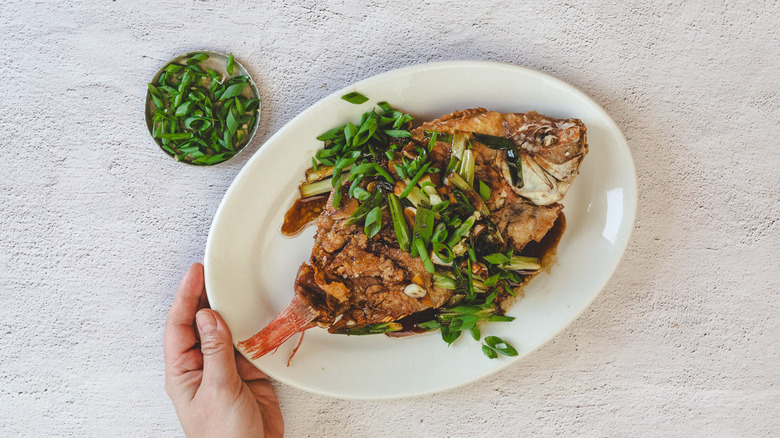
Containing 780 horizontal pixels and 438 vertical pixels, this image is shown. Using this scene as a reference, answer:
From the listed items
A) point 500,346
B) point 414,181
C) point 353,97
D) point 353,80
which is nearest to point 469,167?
point 414,181

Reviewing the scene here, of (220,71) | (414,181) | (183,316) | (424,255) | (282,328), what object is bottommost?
(183,316)

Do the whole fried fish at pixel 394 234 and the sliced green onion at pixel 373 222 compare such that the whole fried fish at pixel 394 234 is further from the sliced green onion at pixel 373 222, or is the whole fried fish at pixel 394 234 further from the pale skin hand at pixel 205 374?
the pale skin hand at pixel 205 374

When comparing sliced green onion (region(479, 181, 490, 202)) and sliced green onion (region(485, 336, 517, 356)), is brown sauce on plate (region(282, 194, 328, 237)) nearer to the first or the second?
sliced green onion (region(479, 181, 490, 202))

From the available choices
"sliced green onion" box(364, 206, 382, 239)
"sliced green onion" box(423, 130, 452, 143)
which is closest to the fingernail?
"sliced green onion" box(364, 206, 382, 239)

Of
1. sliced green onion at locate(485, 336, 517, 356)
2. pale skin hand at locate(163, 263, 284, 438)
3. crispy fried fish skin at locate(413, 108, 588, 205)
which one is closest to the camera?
crispy fried fish skin at locate(413, 108, 588, 205)

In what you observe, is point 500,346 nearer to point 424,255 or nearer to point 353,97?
point 424,255

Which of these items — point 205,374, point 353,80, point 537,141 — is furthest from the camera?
point 353,80
